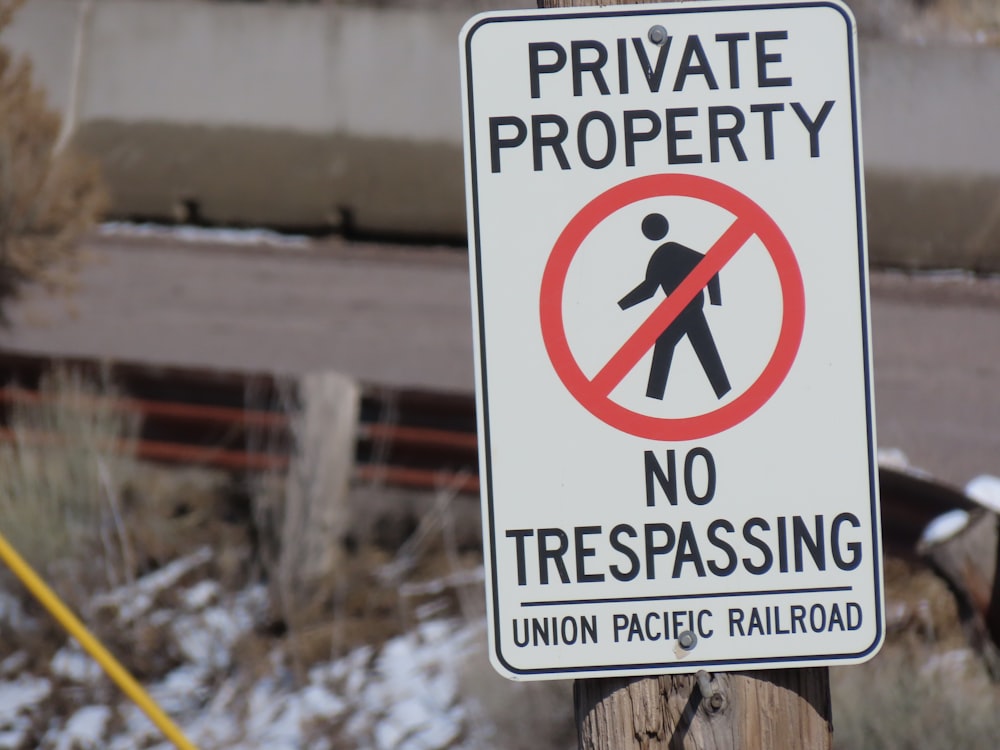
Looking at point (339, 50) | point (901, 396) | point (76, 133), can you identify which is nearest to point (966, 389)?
point (901, 396)

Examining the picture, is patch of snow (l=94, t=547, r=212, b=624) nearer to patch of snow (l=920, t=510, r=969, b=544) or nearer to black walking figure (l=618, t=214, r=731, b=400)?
patch of snow (l=920, t=510, r=969, b=544)

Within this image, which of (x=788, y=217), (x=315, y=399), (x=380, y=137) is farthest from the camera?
(x=380, y=137)

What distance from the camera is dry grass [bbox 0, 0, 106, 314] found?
6.12 m

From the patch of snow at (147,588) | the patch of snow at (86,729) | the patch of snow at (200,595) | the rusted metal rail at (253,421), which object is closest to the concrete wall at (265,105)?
the rusted metal rail at (253,421)

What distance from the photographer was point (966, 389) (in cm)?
722

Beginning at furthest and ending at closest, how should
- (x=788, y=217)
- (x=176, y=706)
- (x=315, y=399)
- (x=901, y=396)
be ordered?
(x=901, y=396)
(x=315, y=399)
(x=176, y=706)
(x=788, y=217)

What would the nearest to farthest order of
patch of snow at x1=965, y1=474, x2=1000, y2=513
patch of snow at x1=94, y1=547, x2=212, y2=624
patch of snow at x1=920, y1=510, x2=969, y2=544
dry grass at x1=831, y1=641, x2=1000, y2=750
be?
dry grass at x1=831, y1=641, x2=1000, y2=750 < patch of snow at x1=920, y1=510, x2=969, y2=544 < patch of snow at x1=965, y1=474, x2=1000, y2=513 < patch of snow at x1=94, y1=547, x2=212, y2=624

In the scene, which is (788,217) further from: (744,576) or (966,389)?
(966,389)

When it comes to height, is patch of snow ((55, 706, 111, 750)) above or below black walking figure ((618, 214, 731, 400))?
below

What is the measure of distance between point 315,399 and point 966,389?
4.26 meters

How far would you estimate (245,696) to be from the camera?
459 cm

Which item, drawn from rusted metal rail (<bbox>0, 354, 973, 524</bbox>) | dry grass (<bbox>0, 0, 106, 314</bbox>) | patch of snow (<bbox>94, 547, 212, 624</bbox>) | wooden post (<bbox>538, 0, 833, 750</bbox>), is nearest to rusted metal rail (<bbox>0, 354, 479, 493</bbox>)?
rusted metal rail (<bbox>0, 354, 973, 524</bbox>)

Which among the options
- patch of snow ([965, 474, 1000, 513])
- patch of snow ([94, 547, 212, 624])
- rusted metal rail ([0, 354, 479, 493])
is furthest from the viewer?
rusted metal rail ([0, 354, 479, 493])

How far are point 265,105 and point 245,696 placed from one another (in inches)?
256
